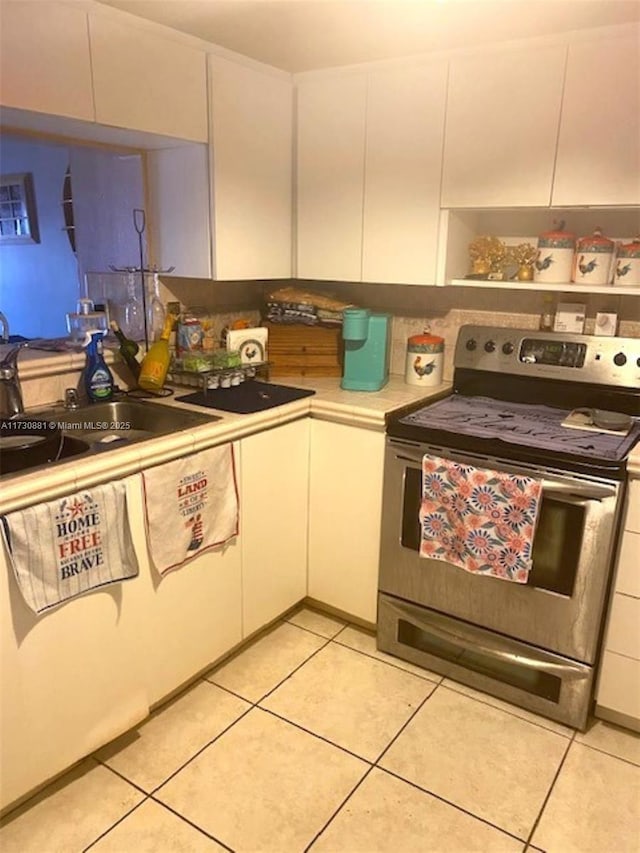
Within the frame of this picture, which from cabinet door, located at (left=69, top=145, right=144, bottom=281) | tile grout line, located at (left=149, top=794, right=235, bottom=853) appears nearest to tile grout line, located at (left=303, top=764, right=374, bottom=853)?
tile grout line, located at (left=149, top=794, right=235, bottom=853)

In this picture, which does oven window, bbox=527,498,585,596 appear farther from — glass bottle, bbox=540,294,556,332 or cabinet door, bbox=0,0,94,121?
cabinet door, bbox=0,0,94,121

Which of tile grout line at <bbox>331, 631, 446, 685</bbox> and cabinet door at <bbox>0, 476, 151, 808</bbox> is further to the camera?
tile grout line at <bbox>331, 631, 446, 685</bbox>

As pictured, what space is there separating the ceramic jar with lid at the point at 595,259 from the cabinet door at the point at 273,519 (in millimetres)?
1078

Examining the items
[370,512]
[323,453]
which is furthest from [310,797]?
[323,453]

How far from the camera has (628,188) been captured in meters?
1.89

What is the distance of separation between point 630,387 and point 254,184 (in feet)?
4.97

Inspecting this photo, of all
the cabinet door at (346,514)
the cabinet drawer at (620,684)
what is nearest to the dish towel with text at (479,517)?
the cabinet door at (346,514)

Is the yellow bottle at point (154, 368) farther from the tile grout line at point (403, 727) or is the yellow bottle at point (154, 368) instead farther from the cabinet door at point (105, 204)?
the tile grout line at point (403, 727)

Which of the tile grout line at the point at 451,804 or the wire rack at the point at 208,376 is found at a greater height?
the wire rack at the point at 208,376

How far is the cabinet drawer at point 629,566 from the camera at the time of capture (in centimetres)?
176

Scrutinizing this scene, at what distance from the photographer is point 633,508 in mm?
1743

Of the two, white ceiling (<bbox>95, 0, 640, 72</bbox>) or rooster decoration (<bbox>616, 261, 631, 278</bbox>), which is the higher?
white ceiling (<bbox>95, 0, 640, 72</bbox>)

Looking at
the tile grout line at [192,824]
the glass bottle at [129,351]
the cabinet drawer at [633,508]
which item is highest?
the glass bottle at [129,351]

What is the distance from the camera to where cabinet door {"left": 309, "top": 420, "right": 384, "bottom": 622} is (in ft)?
7.13
